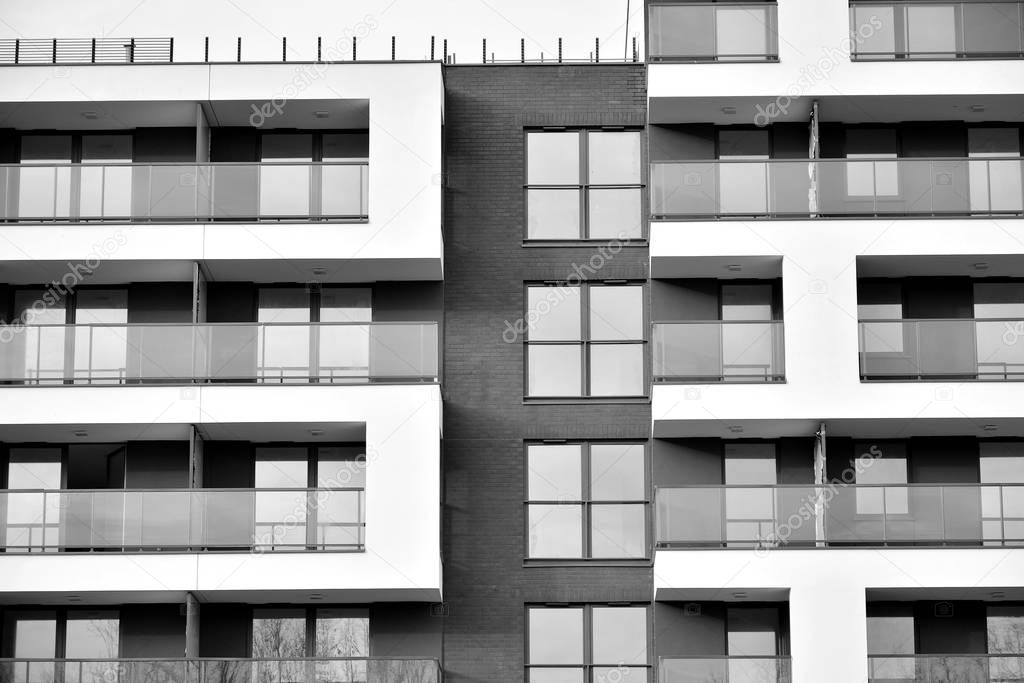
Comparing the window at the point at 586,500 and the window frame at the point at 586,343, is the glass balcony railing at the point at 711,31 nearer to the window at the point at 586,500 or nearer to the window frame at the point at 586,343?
the window frame at the point at 586,343

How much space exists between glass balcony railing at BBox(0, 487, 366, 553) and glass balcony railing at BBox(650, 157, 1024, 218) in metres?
7.50

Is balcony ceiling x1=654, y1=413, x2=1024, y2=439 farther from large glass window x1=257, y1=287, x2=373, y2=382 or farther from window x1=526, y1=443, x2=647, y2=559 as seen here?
large glass window x1=257, y1=287, x2=373, y2=382

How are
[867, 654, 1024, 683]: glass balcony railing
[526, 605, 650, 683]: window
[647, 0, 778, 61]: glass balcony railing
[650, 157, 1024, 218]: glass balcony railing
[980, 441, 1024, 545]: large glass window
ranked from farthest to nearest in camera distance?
[647, 0, 778, 61]: glass balcony railing, [650, 157, 1024, 218]: glass balcony railing, [980, 441, 1024, 545]: large glass window, [526, 605, 650, 683]: window, [867, 654, 1024, 683]: glass balcony railing

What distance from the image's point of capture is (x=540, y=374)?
35.9m

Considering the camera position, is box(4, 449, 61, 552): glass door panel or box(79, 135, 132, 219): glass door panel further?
box(79, 135, 132, 219): glass door panel

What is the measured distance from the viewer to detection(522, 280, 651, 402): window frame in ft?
117

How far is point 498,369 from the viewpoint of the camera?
35844 millimetres

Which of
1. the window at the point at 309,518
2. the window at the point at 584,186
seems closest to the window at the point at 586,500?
the window at the point at 309,518

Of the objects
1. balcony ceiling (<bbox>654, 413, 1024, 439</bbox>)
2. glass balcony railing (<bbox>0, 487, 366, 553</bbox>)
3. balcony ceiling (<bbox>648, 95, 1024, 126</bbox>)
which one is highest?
balcony ceiling (<bbox>648, 95, 1024, 126</bbox>)

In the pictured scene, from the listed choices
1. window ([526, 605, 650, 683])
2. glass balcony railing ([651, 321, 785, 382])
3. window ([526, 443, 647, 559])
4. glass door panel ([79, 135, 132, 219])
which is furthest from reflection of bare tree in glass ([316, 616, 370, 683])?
glass door panel ([79, 135, 132, 219])

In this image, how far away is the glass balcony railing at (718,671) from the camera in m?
33.2

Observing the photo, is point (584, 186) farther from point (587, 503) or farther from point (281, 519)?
point (281, 519)

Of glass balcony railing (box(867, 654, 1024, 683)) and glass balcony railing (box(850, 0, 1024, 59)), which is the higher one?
glass balcony railing (box(850, 0, 1024, 59))

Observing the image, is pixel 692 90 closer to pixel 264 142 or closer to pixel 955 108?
pixel 955 108
